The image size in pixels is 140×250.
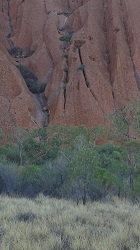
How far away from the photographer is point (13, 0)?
59969mm

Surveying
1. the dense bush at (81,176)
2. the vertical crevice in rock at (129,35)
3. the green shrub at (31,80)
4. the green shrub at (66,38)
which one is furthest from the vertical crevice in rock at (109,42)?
the dense bush at (81,176)

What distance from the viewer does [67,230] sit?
891 cm

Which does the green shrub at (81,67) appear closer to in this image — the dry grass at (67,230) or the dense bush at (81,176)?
the dense bush at (81,176)

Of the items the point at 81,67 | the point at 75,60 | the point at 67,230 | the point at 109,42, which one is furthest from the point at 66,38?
the point at 67,230

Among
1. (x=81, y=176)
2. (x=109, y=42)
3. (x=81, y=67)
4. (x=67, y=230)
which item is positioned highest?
(x=67, y=230)

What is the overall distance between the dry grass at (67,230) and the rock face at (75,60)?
A: 24.7 metres

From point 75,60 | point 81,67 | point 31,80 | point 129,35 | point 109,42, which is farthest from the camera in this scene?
point 109,42

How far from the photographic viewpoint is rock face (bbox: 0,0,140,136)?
38.0 metres

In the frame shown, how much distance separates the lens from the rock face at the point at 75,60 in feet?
125

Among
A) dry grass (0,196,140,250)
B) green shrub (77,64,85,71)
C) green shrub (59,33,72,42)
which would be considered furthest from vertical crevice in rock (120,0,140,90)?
dry grass (0,196,140,250)

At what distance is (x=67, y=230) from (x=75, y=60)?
34.7 m

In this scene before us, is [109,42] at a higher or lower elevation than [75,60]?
higher

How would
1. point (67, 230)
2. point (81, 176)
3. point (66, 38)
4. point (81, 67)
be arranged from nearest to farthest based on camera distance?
1. point (67, 230)
2. point (81, 176)
3. point (81, 67)
4. point (66, 38)

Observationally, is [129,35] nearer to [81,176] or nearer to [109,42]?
[109,42]
